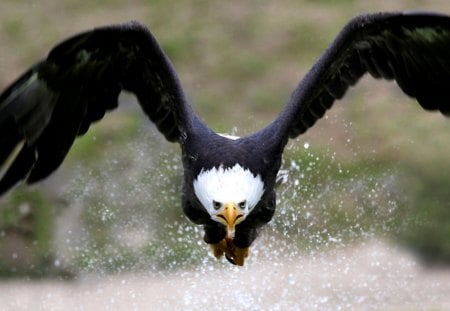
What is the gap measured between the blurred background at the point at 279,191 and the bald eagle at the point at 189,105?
91.8 inches

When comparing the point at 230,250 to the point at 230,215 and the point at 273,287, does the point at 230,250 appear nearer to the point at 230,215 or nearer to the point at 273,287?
the point at 230,215

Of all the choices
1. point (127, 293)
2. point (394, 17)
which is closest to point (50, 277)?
point (127, 293)

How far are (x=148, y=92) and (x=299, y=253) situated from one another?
2715 millimetres

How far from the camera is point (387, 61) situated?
19.6ft

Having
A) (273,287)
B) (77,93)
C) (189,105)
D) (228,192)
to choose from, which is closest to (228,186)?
(228,192)

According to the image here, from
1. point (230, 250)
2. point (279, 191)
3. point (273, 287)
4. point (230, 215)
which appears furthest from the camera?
point (279, 191)

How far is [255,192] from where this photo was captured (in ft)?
17.7

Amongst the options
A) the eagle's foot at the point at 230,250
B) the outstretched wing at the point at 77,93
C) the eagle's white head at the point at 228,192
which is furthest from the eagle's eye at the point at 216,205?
the eagle's foot at the point at 230,250

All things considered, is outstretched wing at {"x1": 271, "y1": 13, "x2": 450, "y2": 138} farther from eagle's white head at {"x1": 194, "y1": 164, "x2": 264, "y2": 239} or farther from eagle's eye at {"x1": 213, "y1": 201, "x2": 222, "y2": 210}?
eagle's eye at {"x1": 213, "y1": 201, "x2": 222, "y2": 210}

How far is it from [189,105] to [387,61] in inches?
42.7

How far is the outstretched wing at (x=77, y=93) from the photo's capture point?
538 centimetres

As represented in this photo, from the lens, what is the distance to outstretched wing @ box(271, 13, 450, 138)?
5.69 meters

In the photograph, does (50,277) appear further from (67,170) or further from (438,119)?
(438,119)

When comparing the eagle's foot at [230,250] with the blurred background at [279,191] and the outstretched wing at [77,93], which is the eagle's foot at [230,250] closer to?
the outstretched wing at [77,93]
